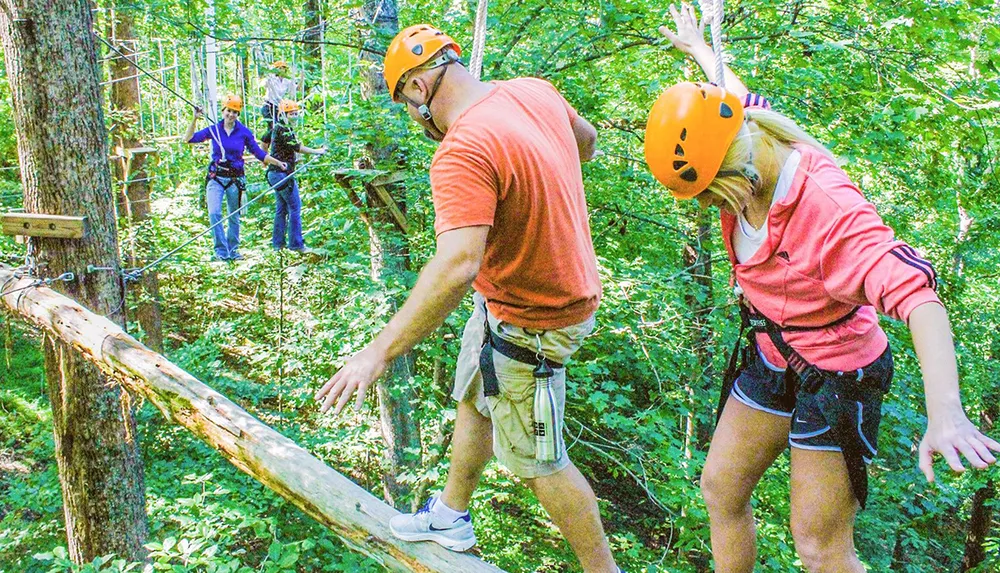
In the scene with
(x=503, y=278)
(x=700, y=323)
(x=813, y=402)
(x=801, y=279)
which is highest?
(x=801, y=279)

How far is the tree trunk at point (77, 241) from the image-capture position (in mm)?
4262

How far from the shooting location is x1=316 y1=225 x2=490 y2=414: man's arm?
71.1 inches

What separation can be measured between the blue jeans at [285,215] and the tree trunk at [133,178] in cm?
247

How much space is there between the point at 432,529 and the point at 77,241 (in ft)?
11.8

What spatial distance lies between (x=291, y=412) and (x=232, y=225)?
7.54 ft

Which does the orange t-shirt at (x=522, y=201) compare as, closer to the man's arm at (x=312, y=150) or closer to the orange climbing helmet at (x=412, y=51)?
the orange climbing helmet at (x=412, y=51)

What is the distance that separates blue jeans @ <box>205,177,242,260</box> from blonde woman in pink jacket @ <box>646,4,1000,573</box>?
6.46m

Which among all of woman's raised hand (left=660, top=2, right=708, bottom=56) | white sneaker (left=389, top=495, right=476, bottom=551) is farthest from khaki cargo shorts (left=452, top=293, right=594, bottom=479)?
woman's raised hand (left=660, top=2, right=708, bottom=56)

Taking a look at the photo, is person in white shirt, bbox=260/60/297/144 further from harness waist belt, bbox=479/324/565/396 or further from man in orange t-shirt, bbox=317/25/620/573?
harness waist belt, bbox=479/324/565/396

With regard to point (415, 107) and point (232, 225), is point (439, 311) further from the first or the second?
point (232, 225)

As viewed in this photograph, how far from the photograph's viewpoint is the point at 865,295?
1.58 metres

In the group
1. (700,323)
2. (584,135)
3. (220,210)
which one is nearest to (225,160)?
(220,210)

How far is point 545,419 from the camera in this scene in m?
2.20

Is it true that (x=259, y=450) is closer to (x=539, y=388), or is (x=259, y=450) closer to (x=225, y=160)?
(x=539, y=388)
